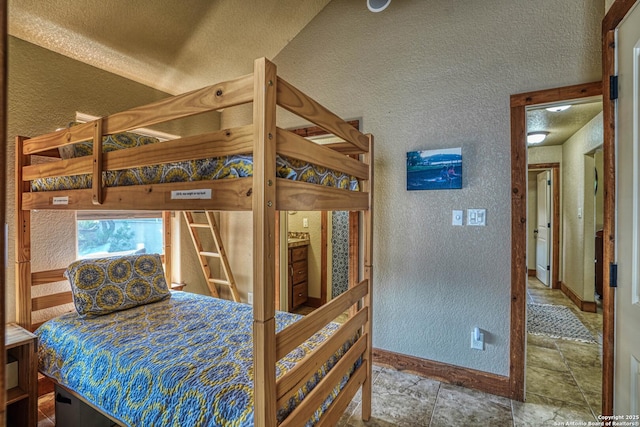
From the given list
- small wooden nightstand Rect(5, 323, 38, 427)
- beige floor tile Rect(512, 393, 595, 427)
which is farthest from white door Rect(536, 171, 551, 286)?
small wooden nightstand Rect(5, 323, 38, 427)

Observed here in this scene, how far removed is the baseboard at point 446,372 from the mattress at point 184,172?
60.6 inches

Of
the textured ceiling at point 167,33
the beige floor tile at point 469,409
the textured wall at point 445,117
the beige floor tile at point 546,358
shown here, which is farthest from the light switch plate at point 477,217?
the textured ceiling at point 167,33

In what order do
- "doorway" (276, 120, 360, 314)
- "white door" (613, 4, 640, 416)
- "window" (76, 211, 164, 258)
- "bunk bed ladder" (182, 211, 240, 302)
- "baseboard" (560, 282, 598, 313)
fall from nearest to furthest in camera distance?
"white door" (613, 4, 640, 416) < "window" (76, 211, 164, 258) < "bunk bed ladder" (182, 211, 240, 302) < "baseboard" (560, 282, 598, 313) < "doorway" (276, 120, 360, 314)

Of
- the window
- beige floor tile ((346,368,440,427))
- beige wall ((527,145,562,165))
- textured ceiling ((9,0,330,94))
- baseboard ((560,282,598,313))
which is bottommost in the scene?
beige floor tile ((346,368,440,427))

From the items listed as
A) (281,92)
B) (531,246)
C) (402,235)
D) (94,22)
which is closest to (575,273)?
(531,246)

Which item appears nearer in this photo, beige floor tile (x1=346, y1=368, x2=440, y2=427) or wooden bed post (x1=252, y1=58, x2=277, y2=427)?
wooden bed post (x1=252, y1=58, x2=277, y2=427)

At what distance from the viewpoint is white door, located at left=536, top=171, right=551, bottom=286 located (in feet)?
15.9

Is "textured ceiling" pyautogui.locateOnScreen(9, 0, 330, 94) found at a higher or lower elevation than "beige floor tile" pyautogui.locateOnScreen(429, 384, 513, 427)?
higher

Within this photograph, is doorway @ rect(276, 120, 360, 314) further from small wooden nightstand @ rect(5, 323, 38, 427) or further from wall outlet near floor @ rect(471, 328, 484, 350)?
small wooden nightstand @ rect(5, 323, 38, 427)

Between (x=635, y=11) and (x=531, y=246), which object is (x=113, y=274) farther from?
(x=531, y=246)

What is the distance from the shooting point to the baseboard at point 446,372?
2.07 metres

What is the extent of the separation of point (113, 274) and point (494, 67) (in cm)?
309

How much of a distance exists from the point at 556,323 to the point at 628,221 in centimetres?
278

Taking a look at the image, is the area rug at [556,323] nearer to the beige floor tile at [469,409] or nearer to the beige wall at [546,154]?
the beige floor tile at [469,409]
